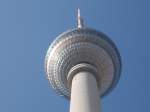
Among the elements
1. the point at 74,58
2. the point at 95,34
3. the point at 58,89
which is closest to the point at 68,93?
the point at 58,89

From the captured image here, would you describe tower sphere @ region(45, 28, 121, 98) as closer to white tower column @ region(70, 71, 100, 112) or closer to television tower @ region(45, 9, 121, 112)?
television tower @ region(45, 9, 121, 112)

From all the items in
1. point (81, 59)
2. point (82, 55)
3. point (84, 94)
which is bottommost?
point (84, 94)

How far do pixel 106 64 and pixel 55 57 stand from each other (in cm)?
699

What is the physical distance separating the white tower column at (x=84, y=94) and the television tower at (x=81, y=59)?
2.21 meters

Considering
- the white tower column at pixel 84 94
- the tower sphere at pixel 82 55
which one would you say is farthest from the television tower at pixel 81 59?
the white tower column at pixel 84 94

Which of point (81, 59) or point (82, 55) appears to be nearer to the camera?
point (81, 59)

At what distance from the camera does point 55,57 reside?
49.6 meters

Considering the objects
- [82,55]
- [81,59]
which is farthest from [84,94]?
[82,55]

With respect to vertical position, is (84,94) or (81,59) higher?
(81,59)

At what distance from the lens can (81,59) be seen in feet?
156

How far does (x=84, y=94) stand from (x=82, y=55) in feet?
32.1

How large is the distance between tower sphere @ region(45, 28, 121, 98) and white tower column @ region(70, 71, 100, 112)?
434 cm

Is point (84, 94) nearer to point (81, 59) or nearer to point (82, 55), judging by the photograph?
point (81, 59)

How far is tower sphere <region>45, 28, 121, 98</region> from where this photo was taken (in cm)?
4781
